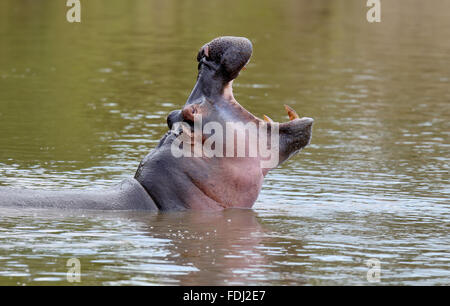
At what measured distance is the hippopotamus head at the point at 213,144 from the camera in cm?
926

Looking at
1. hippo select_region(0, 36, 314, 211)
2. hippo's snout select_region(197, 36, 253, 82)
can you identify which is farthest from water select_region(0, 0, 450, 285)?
hippo's snout select_region(197, 36, 253, 82)

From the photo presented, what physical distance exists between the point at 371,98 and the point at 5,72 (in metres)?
6.65

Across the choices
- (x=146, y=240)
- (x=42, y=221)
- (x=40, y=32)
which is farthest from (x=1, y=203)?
(x=40, y=32)

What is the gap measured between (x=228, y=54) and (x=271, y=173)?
9.48ft

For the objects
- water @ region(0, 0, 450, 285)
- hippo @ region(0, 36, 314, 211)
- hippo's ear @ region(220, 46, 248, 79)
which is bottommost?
water @ region(0, 0, 450, 285)

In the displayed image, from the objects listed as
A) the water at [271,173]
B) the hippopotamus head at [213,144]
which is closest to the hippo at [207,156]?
the hippopotamus head at [213,144]

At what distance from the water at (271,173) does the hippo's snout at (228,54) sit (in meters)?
1.23

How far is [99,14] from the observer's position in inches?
1339

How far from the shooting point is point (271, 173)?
39.0 feet

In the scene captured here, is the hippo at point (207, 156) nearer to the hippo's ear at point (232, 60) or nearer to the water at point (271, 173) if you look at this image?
the hippo's ear at point (232, 60)

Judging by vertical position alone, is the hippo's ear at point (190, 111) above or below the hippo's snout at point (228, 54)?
below

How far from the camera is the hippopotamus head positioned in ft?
30.4

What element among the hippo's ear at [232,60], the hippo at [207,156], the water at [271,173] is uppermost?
the hippo's ear at [232,60]

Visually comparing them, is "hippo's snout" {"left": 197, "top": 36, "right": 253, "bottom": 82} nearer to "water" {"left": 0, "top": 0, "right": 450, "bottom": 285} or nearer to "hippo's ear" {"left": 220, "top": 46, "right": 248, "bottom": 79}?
"hippo's ear" {"left": 220, "top": 46, "right": 248, "bottom": 79}
